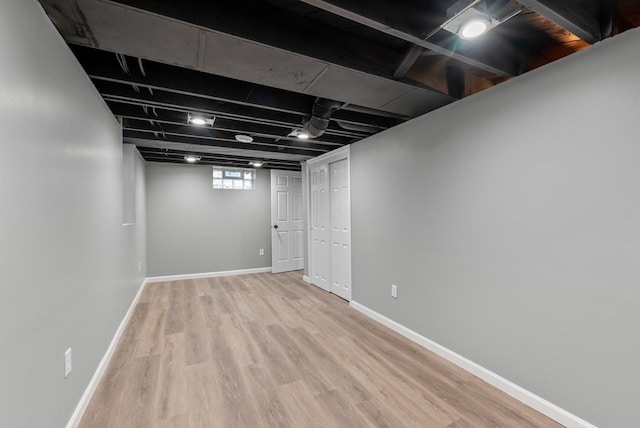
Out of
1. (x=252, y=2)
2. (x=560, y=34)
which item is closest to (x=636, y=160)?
(x=560, y=34)

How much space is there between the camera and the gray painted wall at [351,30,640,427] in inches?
57.9

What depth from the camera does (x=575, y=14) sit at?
4.77 ft

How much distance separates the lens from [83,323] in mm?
1855

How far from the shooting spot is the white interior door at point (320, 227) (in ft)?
14.8

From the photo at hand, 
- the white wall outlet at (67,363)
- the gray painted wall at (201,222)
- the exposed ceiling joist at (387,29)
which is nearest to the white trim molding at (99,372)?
the white wall outlet at (67,363)

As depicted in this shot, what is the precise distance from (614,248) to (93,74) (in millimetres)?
3357

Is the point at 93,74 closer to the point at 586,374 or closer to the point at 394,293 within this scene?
the point at 394,293

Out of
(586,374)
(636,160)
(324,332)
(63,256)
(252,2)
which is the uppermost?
(252,2)

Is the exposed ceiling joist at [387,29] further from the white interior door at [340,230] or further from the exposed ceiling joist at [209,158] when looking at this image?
the exposed ceiling joist at [209,158]

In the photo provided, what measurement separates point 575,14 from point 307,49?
1.42 metres

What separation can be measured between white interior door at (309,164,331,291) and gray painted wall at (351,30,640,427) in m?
1.85

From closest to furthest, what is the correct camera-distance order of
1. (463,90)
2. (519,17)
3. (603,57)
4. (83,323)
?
1. (603,57)
2. (519,17)
3. (83,323)
4. (463,90)

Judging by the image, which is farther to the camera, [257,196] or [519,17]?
[257,196]

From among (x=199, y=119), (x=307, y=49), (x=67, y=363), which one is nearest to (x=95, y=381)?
(x=67, y=363)
